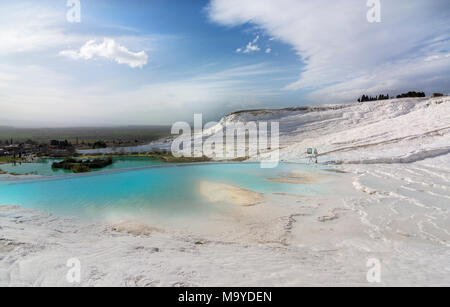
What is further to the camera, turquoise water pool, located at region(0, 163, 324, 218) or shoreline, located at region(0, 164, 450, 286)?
turquoise water pool, located at region(0, 163, 324, 218)

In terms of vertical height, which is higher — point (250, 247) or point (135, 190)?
point (135, 190)

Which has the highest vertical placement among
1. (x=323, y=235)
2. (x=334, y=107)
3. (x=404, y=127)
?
(x=334, y=107)

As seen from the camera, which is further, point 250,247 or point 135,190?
point 135,190

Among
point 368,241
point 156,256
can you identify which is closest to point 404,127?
point 368,241

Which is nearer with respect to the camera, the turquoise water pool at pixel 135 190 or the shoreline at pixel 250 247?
the shoreline at pixel 250 247

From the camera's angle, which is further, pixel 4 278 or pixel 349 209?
pixel 349 209
